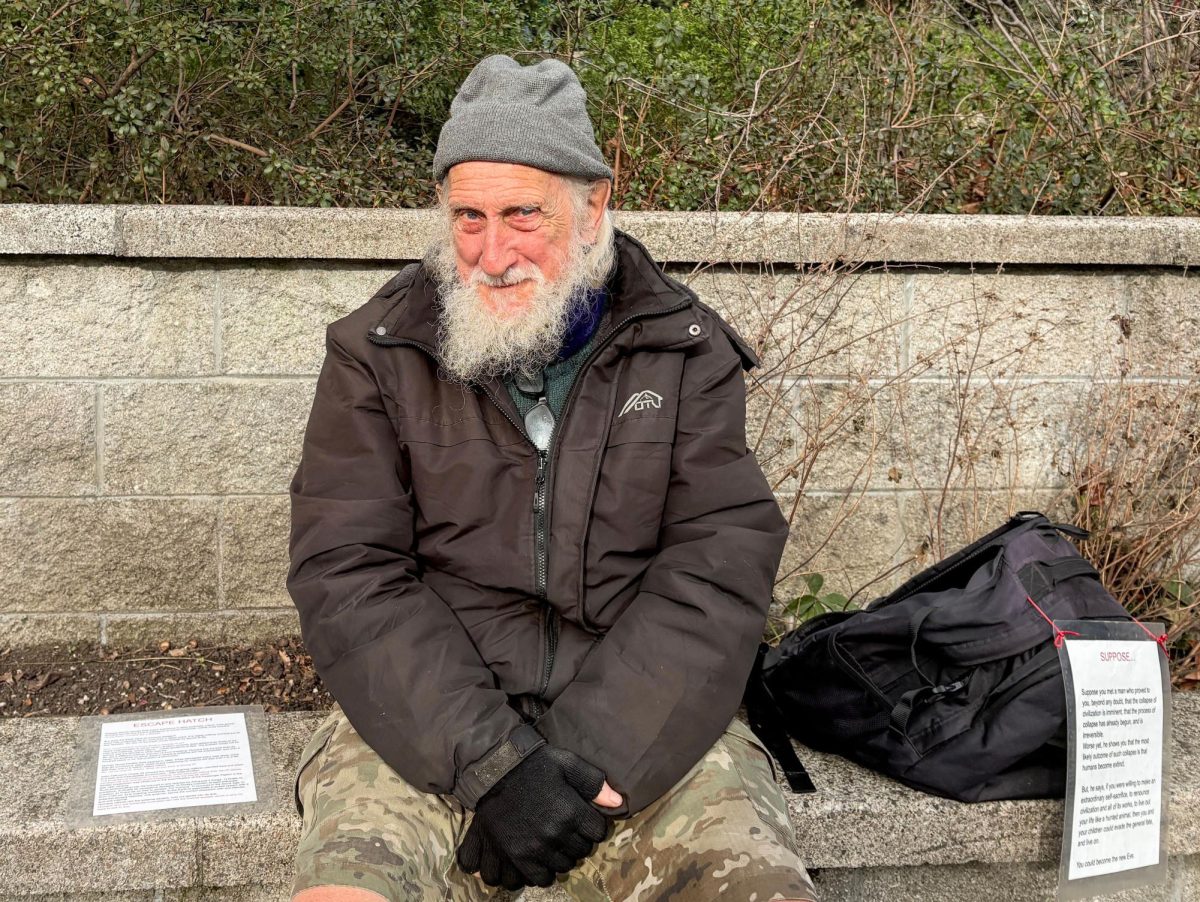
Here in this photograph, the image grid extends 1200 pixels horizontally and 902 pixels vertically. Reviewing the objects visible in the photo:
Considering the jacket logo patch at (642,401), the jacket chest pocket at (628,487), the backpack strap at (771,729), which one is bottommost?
the backpack strap at (771,729)

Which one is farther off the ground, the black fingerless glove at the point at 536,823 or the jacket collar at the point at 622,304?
the jacket collar at the point at 622,304

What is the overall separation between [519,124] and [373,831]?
1.46 metres

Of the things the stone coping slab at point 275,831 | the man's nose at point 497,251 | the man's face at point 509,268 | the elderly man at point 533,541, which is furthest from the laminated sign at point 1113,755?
the man's nose at point 497,251

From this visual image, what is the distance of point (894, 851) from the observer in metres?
2.98

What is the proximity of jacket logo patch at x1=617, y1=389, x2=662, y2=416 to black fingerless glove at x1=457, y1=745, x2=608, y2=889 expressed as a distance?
742 mm

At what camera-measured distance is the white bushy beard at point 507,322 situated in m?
2.67

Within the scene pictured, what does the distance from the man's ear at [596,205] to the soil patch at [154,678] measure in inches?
67.5

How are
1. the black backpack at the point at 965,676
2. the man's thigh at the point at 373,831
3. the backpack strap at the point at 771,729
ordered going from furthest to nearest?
the backpack strap at the point at 771,729
the black backpack at the point at 965,676
the man's thigh at the point at 373,831

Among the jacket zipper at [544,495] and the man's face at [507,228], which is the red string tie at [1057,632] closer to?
the jacket zipper at [544,495]

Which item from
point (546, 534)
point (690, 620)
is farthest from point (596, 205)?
point (690, 620)

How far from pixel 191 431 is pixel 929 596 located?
2.26 metres

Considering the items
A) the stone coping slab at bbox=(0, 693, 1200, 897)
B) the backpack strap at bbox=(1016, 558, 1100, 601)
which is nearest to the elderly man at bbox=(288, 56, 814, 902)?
the stone coping slab at bbox=(0, 693, 1200, 897)

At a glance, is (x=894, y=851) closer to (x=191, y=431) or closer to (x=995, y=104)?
(x=191, y=431)

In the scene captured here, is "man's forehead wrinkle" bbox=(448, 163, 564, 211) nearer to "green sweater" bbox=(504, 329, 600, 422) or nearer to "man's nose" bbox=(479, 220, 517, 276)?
"man's nose" bbox=(479, 220, 517, 276)
